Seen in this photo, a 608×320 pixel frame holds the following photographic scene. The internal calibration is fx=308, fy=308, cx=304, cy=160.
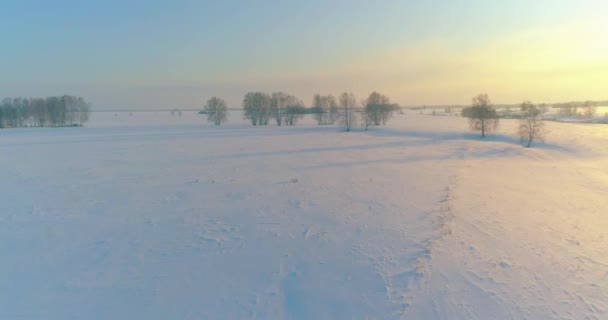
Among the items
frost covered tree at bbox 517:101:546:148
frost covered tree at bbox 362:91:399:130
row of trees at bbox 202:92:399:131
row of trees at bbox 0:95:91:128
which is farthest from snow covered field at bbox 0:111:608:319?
row of trees at bbox 0:95:91:128

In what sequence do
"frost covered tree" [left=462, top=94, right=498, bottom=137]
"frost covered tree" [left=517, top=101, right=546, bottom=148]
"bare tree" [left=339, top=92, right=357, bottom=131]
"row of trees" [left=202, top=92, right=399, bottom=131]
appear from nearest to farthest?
"frost covered tree" [left=517, top=101, right=546, bottom=148] → "frost covered tree" [left=462, top=94, right=498, bottom=137] → "bare tree" [left=339, top=92, right=357, bottom=131] → "row of trees" [left=202, top=92, right=399, bottom=131]

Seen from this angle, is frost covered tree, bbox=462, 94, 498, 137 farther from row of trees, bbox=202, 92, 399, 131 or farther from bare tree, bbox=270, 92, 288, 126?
bare tree, bbox=270, 92, 288, 126

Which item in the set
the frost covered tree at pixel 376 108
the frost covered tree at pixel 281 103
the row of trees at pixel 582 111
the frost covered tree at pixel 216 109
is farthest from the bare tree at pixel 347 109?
the row of trees at pixel 582 111

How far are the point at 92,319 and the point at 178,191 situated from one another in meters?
10.5

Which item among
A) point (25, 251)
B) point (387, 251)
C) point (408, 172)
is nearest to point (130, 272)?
point (25, 251)

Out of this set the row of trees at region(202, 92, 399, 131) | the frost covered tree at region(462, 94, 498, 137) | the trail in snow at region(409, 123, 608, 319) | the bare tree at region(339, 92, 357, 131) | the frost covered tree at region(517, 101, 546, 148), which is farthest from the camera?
the row of trees at region(202, 92, 399, 131)

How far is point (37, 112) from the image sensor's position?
103 metres

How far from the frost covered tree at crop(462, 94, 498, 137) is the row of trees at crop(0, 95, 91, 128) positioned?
114m

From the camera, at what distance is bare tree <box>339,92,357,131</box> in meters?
76.1

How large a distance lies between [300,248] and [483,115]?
5848 centimetres

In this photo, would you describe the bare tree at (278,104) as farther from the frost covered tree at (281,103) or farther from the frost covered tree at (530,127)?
the frost covered tree at (530,127)

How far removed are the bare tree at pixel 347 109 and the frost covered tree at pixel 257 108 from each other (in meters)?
26.7

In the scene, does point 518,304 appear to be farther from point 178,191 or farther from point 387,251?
point 178,191

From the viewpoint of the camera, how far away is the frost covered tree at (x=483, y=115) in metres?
56.8
